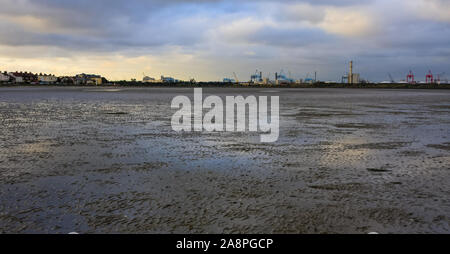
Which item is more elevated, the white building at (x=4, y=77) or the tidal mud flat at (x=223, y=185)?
the white building at (x=4, y=77)

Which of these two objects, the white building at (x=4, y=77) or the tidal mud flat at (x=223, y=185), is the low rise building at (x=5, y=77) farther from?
the tidal mud flat at (x=223, y=185)

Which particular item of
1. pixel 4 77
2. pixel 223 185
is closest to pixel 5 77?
pixel 4 77

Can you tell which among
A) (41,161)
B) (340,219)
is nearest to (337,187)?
(340,219)

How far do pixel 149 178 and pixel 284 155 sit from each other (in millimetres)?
3409

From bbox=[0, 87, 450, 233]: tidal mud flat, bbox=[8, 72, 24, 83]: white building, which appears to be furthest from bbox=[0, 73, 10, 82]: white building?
bbox=[0, 87, 450, 233]: tidal mud flat

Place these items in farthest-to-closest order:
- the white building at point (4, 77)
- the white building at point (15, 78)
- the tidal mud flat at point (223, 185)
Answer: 1. the white building at point (15, 78)
2. the white building at point (4, 77)
3. the tidal mud flat at point (223, 185)

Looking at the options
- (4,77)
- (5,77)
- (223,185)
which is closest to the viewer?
(223,185)

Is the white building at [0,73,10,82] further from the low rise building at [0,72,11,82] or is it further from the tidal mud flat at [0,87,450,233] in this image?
the tidal mud flat at [0,87,450,233]

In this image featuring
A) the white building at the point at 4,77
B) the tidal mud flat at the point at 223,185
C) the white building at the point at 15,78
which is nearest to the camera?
the tidal mud flat at the point at 223,185

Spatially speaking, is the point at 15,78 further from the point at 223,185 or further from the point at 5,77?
the point at 223,185

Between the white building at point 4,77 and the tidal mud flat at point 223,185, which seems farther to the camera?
the white building at point 4,77

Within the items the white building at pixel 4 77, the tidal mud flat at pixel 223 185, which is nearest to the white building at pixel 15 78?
the white building at pixel 4 77
